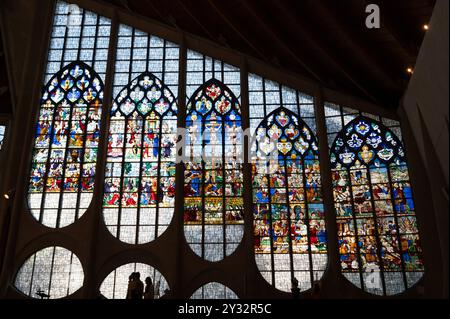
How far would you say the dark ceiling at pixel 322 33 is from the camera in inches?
483

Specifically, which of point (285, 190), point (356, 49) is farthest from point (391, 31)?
point (285, 190)

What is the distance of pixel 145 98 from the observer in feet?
50.6

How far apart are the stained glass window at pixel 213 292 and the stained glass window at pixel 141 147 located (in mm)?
1836

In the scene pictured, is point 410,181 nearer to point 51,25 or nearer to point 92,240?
point 92,240

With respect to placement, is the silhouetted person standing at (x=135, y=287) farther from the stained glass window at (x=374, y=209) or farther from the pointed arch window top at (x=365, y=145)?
the pointed arch window top at (x=365, y=145)

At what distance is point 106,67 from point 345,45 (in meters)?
6.94

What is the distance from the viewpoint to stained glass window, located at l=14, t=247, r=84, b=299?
42.8ft

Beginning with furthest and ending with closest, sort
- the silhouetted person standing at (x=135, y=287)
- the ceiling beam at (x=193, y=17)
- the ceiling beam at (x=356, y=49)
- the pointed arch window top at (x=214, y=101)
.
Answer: the pointed arch window top at (x=214, y=101) → the ceiling beam at (x=193, y=17) → the ceiling beam at (x=356, y=49) → the silhouetted person standing at (x=135, y=287)

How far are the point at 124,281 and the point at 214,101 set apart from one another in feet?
18.7

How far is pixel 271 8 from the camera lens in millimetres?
13961

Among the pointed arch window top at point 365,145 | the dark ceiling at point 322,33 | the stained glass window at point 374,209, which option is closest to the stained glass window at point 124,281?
the stained glass window at point 374,209

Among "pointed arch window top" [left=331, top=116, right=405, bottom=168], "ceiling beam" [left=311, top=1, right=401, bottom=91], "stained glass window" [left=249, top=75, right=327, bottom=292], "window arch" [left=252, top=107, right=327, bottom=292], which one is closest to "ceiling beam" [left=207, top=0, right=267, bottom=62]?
"stained glass window" [left=249, top=75, right=327, bottom=292]
